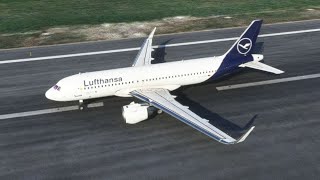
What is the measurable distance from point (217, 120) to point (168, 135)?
6608 millimetres

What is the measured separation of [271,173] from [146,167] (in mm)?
11974

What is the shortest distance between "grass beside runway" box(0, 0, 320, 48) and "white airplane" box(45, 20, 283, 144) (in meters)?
26.3

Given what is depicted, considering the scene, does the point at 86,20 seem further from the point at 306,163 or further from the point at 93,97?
the point at 306,163

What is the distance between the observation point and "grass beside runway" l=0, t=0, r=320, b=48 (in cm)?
7675

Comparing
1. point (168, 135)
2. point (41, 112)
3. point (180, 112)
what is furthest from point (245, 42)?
point (41, 112)

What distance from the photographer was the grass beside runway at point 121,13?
76750 millimetres

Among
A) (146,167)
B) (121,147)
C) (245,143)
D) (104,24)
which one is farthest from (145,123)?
(104,24)

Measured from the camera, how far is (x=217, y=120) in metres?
45.5

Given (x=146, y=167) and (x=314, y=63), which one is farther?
(x=314, y=63)

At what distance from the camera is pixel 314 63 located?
5984cm

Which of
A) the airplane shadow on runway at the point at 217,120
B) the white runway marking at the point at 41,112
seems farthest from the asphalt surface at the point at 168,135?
the white runway marking at the point at 41,112

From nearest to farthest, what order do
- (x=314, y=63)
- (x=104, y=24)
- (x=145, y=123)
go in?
(x=145, y=123)
(x=314, y=63)
(x=104, y=24)

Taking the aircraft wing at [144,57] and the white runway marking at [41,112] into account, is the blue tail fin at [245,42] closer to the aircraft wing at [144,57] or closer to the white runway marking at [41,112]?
the aircraft wing at [144,57]

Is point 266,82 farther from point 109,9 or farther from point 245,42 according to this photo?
point 109,9
